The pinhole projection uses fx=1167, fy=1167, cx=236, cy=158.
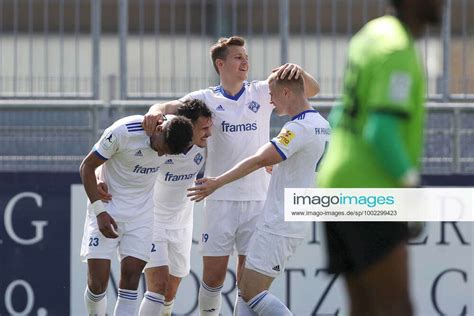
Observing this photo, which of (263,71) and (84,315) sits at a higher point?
(263,71)

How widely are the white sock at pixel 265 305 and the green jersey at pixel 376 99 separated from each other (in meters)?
2.89

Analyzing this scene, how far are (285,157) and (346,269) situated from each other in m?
2.48

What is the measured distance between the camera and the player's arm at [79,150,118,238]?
7.69 metres

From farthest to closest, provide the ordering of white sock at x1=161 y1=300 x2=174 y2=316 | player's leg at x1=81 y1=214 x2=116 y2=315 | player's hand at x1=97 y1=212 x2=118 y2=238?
white sock at x1=161 y1=300 x2=174 y2=316 < player's leg at x1=81 y1=214 x2=116 y2=315 < player's hand at x1=97 y1=212 x2=118 y2=238

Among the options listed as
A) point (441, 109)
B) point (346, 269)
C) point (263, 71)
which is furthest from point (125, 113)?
point (346, 269)

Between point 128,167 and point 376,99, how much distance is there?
3.60 meters

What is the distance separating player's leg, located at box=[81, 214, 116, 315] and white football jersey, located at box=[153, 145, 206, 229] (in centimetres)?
56

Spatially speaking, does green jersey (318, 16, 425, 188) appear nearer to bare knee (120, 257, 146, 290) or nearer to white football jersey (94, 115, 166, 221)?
white football jersey (94, 115, 166, 221)

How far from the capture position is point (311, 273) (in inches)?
402

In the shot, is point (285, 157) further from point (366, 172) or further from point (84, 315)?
point (84, 315)

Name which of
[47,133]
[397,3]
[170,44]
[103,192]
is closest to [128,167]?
[103,192]

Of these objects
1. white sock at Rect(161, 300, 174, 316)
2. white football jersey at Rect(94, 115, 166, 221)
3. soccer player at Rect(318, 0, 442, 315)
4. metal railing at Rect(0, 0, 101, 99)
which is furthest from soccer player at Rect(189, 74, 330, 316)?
metal railing at Rect(0, 0, 101, 99)

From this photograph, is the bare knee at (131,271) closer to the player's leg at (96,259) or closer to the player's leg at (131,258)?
the player's leg at (131,258)

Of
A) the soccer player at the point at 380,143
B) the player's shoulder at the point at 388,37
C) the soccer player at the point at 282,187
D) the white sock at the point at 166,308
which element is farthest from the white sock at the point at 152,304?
the player's shoulder at the point at 388,37
